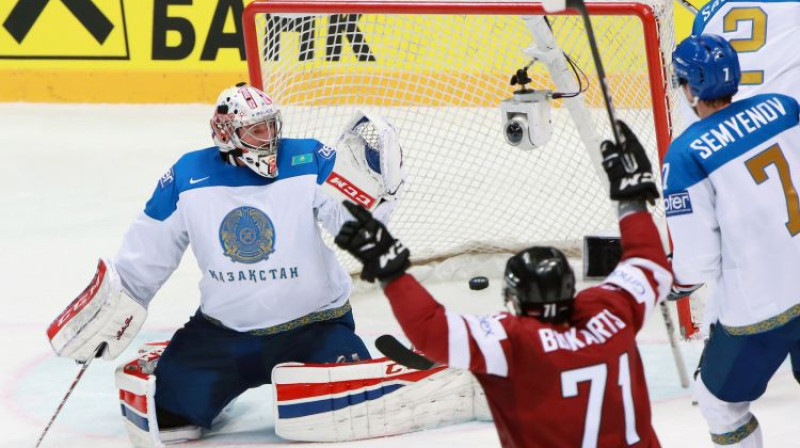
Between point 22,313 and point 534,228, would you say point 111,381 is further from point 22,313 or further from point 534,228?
point 534,228

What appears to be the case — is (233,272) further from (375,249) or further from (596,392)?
(596,392)

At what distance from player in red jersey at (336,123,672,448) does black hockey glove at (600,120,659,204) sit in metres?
0.25

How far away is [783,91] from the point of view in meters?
3.89

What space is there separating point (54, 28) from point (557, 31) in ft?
13.8

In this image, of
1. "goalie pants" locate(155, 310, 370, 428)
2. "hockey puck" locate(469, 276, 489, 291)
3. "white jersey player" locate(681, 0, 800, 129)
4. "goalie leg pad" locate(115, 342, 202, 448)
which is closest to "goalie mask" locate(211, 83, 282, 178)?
"goalie pants" locate(155, 310, 370, 428)

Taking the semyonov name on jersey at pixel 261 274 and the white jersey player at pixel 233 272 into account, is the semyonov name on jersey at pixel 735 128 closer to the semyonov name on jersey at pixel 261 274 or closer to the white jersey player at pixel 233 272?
the white jersey player at pixel 233 272

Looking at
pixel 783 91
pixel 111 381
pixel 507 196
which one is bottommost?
pixel 111 381

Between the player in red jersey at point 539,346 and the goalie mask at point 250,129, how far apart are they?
4.53 ft

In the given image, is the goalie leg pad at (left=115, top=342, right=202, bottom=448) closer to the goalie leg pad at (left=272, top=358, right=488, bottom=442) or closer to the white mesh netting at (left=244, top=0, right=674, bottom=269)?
the goalie leg pad at (left=272, top=358, right=488, bottom=442)

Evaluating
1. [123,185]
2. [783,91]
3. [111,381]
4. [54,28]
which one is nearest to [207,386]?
[111,381]

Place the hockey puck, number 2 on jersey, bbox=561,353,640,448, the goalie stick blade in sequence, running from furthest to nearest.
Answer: the hockey puck
the goalie stick blade
number 2 on jersey, bbox=561,353,640,448

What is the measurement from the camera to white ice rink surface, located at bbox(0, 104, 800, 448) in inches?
153

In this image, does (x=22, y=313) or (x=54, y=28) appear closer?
(x=22, y=313)

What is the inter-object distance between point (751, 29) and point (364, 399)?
1.52m
